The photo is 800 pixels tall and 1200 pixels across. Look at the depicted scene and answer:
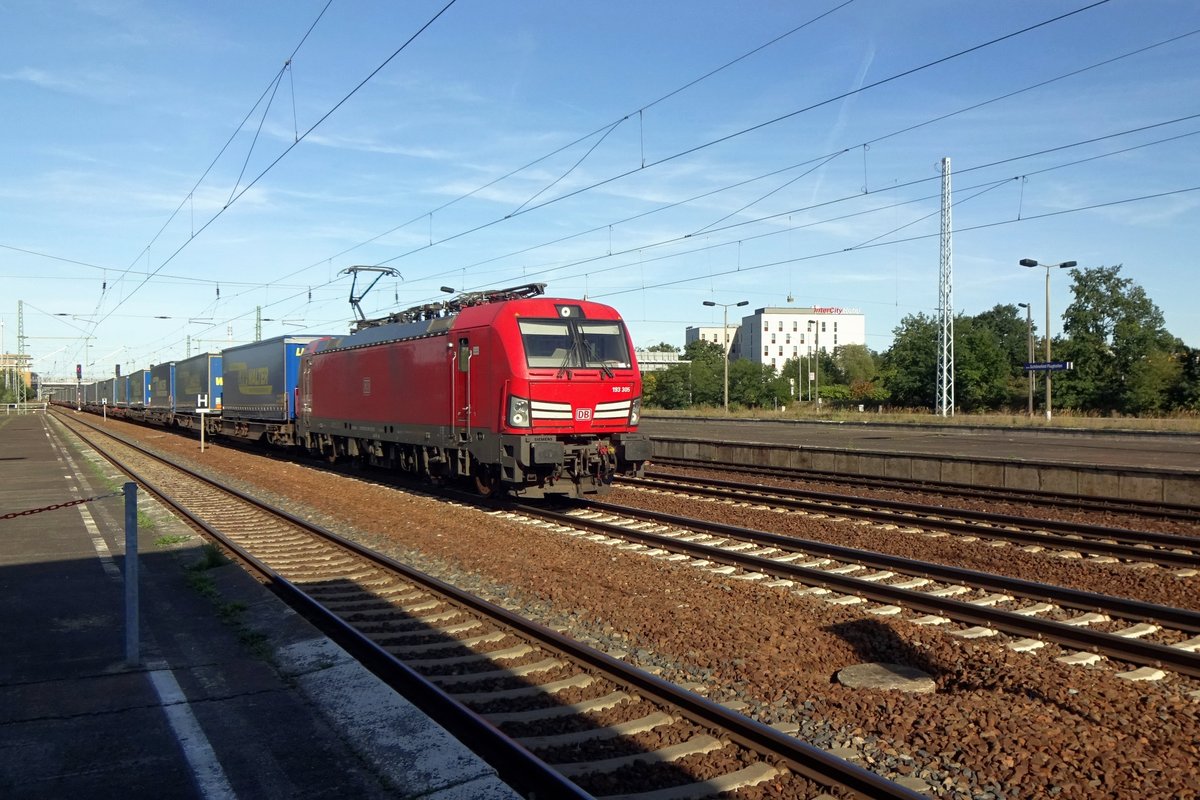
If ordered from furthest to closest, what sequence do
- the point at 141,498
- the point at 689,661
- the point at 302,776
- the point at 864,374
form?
the point at 864,374 < the point at 141,498 < the point at 689,661 < the point at 302,776

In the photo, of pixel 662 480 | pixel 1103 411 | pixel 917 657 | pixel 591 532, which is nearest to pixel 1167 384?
pixel 1103 411

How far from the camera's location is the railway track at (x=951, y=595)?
6973 mm

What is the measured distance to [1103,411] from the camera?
2270 inches

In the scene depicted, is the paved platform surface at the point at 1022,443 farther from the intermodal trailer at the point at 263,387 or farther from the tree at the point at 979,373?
the tree at the point at 979,373

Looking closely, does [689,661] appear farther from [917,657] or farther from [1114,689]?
[1114,689]

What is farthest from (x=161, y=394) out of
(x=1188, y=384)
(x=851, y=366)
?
→ (x=851, y=366)

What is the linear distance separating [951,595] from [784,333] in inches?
5814

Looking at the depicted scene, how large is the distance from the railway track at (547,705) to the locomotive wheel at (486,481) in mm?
5336

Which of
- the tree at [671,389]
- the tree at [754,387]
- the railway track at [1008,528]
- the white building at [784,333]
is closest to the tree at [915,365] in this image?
the tree at [754,387]

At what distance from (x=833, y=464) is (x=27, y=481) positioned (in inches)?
729

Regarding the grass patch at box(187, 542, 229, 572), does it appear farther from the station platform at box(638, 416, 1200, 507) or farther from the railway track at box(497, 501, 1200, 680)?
the station platform at box(638, 416, 1200, 507)

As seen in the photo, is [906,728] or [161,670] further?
[161,670]

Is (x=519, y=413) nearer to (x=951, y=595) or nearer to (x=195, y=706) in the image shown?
(x=951, y=595)

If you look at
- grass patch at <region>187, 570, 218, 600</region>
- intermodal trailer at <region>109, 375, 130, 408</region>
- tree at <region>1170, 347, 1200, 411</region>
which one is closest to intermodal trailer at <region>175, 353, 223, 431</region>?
intermodal trailer at <region>109, 375, 130, 408</region>
